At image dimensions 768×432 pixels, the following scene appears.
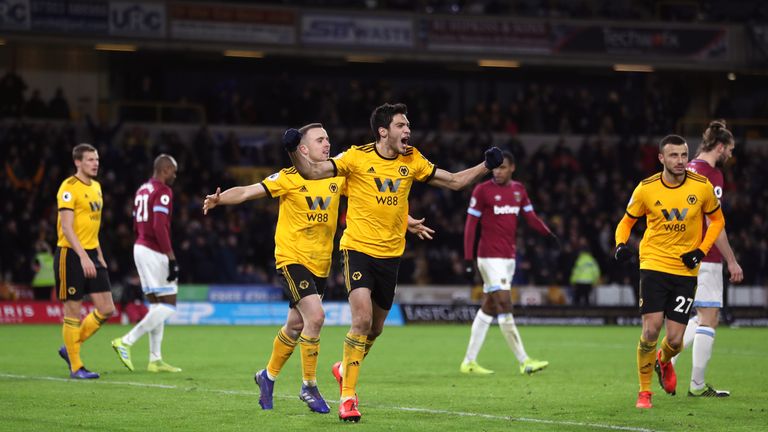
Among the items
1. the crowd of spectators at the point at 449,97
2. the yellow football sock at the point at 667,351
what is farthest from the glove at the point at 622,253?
the crowd of spectators at the point at 449,97

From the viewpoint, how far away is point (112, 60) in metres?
38.9

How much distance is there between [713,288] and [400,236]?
13.2 ft

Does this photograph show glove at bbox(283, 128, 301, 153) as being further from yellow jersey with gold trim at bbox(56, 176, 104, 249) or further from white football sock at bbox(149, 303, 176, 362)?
white football sock at bbox(149, 303, 176, 362)

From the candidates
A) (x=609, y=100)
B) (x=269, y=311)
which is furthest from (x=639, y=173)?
(x=269, y=311)

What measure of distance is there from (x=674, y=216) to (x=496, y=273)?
4.89 metres

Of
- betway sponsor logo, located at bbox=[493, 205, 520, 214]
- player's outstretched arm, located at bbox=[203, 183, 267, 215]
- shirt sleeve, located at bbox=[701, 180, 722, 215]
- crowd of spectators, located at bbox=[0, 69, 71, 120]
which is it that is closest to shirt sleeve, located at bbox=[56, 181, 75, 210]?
player's outstretched arm, located at bbox=[203, 183, 267, 215]

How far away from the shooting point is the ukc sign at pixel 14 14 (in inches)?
1324

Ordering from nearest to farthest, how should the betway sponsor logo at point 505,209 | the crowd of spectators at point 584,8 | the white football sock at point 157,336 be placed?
the white football sock at point 157,336
the betway sponsor logo at point 505,209
the crowd of spectators at point 584,8

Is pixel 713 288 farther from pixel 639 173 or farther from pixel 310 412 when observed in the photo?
pixel 639 173

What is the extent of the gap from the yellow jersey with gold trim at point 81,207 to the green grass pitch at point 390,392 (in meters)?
1.74

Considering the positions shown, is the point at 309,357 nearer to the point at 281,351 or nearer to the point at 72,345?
the point at 281,351

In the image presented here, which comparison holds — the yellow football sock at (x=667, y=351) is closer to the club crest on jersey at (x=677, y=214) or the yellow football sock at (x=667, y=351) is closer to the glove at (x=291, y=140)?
the club crest on jersey at (x=677, y=214)

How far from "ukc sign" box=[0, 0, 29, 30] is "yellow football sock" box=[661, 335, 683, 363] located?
87.8 ft

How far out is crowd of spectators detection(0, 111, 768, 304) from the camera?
3011 cm
